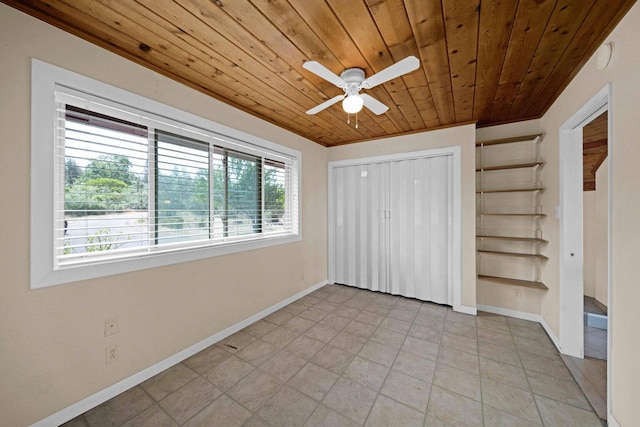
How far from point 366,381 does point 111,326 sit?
1949mm

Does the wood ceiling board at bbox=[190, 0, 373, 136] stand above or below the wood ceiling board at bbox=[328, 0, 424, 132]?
above

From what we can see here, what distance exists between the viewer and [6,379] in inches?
51.2

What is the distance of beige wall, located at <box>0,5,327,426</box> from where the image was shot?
1.31 m

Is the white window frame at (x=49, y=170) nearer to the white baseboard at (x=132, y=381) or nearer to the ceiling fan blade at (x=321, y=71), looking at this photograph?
the white baseboard at (x=132, y=381)

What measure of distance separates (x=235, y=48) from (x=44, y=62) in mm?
1117

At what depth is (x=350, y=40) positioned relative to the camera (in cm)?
156

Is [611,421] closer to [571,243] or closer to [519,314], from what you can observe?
[571,243]

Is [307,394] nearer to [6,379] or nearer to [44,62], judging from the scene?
[6,379]

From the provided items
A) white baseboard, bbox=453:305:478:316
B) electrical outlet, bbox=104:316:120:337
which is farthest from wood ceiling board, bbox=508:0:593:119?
electrical outlet, bbox=104:316:120:337

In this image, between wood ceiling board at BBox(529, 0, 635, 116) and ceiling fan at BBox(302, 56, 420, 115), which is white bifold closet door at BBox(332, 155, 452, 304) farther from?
ceiling fan at BBox(302, 56, 420, 115)

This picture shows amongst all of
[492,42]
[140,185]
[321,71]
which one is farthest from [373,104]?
[140,185]

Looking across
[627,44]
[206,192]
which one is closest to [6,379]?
[206,192]

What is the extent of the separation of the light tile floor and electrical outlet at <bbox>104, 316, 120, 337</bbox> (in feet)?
1.56

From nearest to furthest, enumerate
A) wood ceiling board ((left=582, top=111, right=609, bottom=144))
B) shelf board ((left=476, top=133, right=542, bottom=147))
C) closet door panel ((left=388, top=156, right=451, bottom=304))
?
wood ceiling board ((left=582, top=111, right=609, bottom=144)) < shelf board ((left=476, top=133, right=542, bottom=147)) < closet door panel ((left=388, top=156, right=451, bottom=304))
